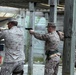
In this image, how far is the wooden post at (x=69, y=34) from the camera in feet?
22.2

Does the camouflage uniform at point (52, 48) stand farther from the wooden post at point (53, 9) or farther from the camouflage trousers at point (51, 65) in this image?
the wooden post at point (53, 9)

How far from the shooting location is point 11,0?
39.3ft

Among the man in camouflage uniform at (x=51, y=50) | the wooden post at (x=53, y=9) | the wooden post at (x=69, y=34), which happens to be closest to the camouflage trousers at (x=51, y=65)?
the man in camouflage uniform at (x=51, y=50)

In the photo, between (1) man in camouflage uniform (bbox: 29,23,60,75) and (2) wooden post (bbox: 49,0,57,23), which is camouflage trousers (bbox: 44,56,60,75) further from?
(2) wooden post (bbox: 49,0,57,23)

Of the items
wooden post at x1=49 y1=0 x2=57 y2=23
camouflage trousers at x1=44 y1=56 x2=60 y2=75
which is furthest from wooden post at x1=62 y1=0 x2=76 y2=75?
wooden post at x1=49 y1=0 x2=57 y2=23

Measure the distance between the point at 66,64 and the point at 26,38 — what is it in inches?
488

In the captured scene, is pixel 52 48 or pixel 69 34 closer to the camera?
pixel 69 34

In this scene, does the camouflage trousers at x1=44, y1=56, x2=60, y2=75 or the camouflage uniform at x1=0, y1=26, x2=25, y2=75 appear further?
the camouflage trousers at x1=44, y1=56, x2=60, y2=75

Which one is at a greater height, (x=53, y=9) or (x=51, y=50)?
(x=53, y=9)

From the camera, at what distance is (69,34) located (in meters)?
6.86

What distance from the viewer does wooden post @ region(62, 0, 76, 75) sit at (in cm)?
677

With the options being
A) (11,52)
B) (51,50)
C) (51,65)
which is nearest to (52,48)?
(51,50)

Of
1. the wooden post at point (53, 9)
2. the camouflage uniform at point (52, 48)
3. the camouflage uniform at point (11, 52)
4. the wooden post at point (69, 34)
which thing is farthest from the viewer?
the wooden post at point (53, 9)

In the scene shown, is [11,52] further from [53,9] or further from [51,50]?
[53,9]
